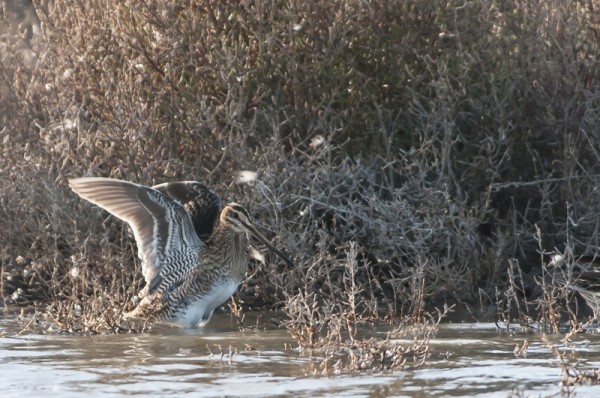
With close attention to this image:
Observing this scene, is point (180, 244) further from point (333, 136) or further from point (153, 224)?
point (333, 136)

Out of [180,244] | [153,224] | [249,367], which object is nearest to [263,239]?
[180,244]

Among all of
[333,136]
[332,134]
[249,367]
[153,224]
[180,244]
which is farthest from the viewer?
[333,136]

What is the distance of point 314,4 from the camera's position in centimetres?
873

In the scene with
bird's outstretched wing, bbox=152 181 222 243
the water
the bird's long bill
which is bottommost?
the water

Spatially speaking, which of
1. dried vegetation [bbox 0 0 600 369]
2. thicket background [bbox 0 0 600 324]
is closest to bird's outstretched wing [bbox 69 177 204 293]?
dried vegetation [bbox 0 0 600 369]

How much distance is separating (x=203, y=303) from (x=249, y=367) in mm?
1943

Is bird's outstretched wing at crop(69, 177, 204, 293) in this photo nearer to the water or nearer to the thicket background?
the thicket background

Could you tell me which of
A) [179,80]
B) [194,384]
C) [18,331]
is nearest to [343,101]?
[179,80]

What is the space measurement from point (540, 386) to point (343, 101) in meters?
3.71

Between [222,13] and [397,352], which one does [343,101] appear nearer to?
[222,13]

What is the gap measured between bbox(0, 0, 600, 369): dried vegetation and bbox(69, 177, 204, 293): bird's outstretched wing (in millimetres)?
334

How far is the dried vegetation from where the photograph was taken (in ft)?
28.0

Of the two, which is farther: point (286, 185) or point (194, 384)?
point (286, 185)

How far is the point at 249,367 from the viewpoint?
20.5 ft
